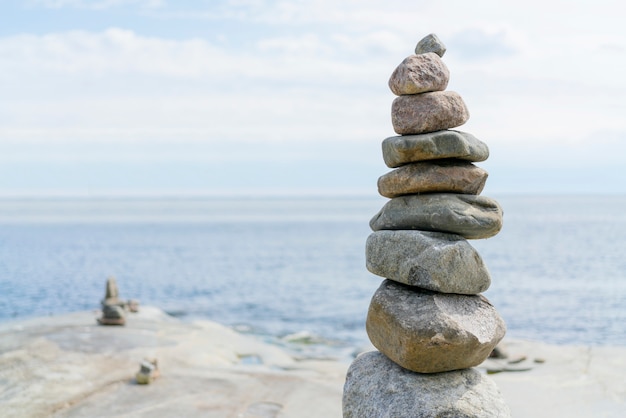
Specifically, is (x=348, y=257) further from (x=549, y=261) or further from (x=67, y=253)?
(x=67, y=253)

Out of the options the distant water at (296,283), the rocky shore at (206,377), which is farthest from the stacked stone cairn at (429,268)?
the distant water at (296,283)

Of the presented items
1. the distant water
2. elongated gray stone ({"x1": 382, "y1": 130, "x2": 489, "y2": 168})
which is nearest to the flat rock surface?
the distant water

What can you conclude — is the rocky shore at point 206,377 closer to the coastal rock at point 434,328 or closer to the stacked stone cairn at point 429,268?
the stacked stone cairn at point 429,268

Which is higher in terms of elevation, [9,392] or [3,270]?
[9,392]

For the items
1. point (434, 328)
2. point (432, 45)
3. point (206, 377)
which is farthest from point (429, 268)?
point (206, 377)

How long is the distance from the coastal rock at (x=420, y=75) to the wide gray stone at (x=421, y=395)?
4.30 m

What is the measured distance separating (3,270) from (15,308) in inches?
1107

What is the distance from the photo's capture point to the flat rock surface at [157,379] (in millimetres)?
15695

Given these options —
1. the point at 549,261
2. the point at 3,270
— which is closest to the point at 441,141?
the point at 549,261

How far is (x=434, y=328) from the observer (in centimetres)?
936

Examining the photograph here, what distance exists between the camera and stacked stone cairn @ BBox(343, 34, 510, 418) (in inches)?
374

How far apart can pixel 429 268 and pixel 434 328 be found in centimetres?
87

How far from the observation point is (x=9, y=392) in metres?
16.7

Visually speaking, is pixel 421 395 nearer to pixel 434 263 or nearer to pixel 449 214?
pixel 434 263
